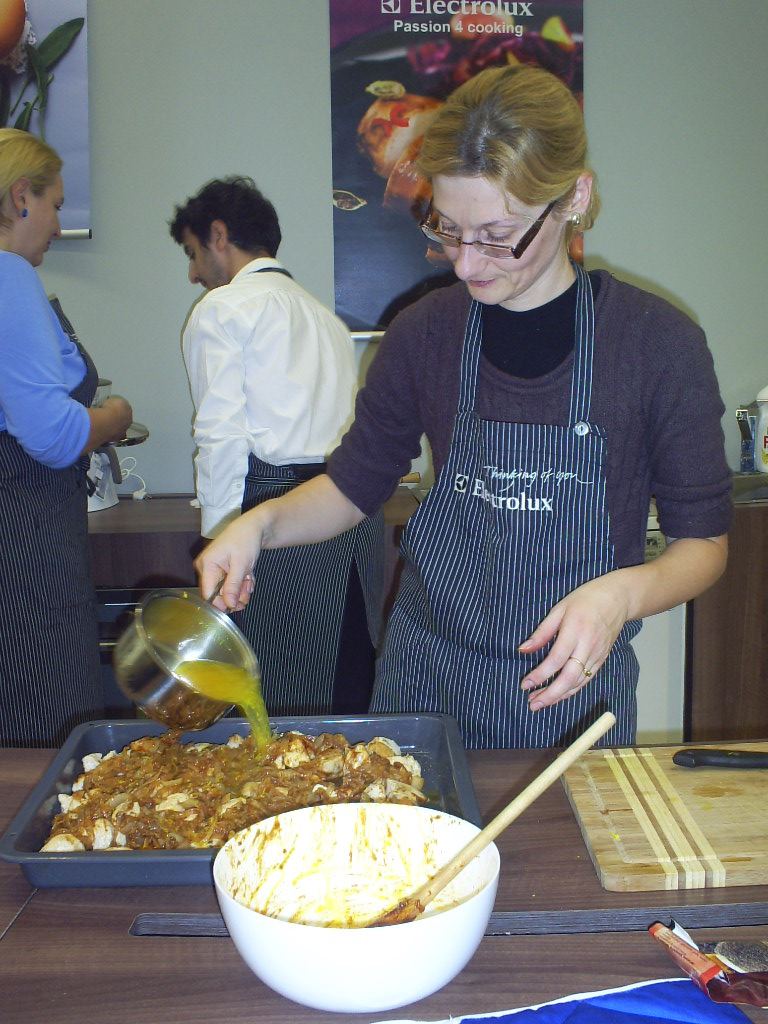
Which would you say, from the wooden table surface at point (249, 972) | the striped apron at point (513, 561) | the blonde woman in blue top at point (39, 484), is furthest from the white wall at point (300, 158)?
the wooden table surface at point (249, 972)

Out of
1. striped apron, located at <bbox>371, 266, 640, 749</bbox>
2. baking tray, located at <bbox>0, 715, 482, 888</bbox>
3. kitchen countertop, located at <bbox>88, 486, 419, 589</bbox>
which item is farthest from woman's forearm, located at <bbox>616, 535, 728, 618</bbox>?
kitchen countertop, located at <bbox>88, 486, 419, 589</bbox>

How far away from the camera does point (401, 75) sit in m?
3.04

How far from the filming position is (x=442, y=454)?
1536mm

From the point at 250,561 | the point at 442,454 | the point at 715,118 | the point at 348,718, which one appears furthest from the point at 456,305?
the point at 715,118

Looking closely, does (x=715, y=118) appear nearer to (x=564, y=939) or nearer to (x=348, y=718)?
(x=348, y=718)

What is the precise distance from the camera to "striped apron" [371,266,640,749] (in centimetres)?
140

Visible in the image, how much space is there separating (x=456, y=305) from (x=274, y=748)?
0.76 m

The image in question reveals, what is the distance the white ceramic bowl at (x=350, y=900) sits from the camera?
732 mm

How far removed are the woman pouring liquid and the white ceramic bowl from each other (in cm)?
44

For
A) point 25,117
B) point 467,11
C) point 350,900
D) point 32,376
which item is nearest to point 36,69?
point 25,117

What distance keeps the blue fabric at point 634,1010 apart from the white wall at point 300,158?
2.16 m

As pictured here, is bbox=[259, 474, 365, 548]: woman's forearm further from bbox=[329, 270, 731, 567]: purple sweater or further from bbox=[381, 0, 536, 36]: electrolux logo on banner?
bbox=[381, 0, 536, 36]: electrolux logo on banner

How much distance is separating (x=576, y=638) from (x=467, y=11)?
2.58 m

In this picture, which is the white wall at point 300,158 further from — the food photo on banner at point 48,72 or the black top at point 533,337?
the black top at point 533,337
